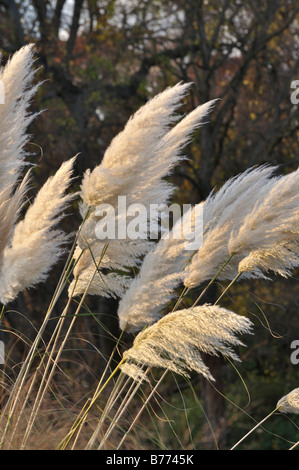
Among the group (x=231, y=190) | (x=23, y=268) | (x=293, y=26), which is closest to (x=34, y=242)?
(x=23, y=268)

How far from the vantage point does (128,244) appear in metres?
2.24

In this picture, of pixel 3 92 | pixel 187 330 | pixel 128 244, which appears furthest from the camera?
pixel 128 244

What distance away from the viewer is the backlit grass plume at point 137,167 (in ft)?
6.55

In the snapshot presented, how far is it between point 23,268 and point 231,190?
2.33 feet

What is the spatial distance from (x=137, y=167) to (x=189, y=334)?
55 cm

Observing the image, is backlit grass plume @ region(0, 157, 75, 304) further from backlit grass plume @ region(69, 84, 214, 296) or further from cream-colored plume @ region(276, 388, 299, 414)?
cream-colored plume @ region(276, 388, 299, 414)

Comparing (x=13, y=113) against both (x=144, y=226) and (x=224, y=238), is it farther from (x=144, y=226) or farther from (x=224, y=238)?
(x=224, y=238)

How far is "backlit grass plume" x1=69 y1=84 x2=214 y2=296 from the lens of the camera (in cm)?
200

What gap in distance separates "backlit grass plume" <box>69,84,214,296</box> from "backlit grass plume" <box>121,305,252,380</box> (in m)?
0.42

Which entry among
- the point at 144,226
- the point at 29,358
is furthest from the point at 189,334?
the point at 29,358

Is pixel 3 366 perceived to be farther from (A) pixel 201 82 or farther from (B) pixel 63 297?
(A) pixel 201 82

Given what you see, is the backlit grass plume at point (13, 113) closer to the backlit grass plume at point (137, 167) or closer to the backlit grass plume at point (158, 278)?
the backlit grass plume at point (137, 167)

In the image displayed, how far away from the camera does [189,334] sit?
5.65ft

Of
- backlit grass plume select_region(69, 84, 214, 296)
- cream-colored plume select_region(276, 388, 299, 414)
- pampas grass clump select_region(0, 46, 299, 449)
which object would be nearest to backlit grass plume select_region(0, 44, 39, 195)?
pampas grass clump select_region(0, 46, 299, 449)
